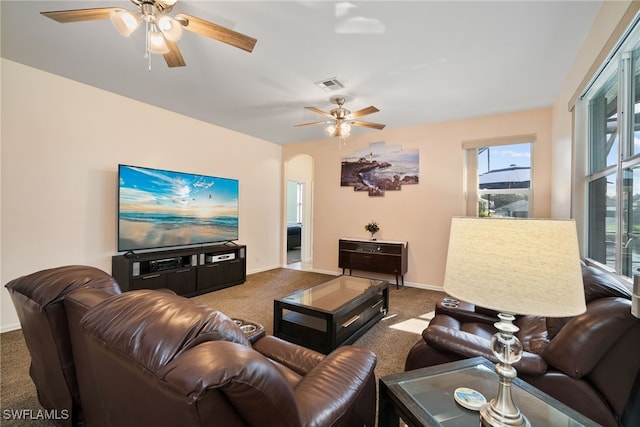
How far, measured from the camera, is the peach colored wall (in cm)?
398

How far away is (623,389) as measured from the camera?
47.8 inches

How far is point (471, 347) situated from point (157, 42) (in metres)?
2.87

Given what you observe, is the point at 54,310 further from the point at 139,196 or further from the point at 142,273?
the point at 139,196

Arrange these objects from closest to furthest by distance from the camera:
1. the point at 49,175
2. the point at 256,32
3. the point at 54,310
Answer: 1. the point at 54,310
2. the point at 256,32
3. the point at 49,175

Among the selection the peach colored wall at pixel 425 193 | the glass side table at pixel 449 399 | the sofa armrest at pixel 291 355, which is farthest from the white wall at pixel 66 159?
the glass side table at pixel 449 399

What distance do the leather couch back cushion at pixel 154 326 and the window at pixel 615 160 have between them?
237cm

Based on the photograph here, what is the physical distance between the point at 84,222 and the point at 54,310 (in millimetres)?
2737

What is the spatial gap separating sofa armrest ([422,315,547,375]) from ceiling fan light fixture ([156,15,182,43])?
2.59 m

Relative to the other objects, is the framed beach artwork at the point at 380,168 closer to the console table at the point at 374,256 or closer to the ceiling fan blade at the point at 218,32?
the console table at the point at 374,256

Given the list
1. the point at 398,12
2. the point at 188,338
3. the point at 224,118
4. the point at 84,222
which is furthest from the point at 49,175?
the point at 398,12

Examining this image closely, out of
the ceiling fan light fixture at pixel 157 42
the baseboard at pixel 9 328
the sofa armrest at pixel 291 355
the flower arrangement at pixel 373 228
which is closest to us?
the sofa armrest at pixel 291 355

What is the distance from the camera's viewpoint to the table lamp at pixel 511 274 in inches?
31.4

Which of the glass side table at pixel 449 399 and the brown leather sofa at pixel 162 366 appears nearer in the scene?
the brown leather sofa at pixel 162 366

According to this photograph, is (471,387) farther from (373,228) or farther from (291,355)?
(373,228)
